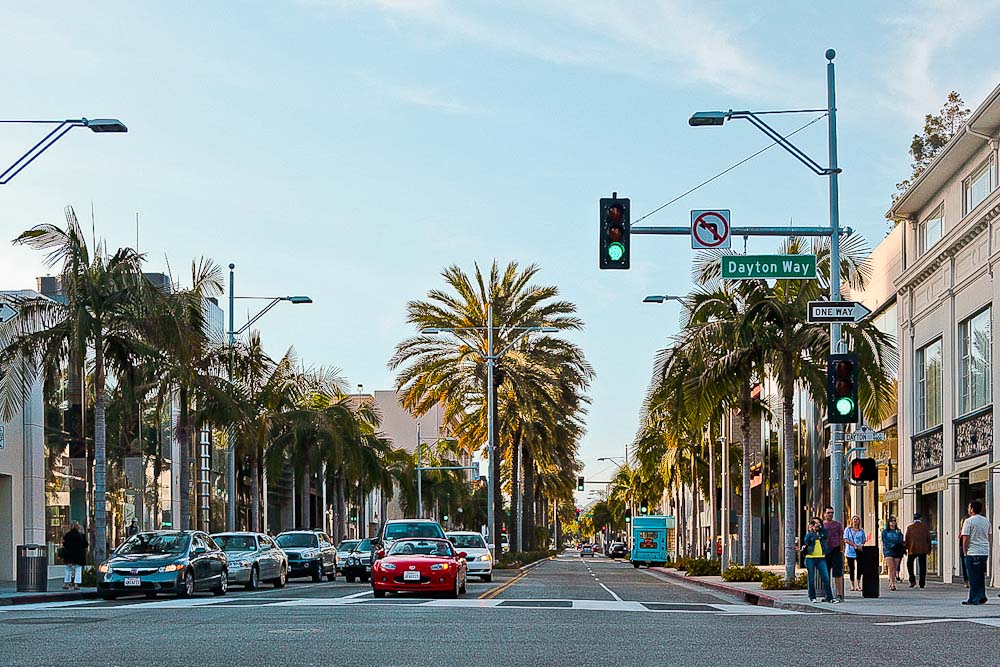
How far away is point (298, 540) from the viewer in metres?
42.9

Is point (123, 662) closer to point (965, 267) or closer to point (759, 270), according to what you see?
point (759, 270)

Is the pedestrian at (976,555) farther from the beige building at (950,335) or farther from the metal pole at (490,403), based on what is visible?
the metal pole at (490,403)

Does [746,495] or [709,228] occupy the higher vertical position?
[709,228]

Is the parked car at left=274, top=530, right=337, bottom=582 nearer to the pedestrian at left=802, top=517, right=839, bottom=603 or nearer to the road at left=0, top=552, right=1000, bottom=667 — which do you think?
the road at left=0, top=552, right=1000, bottom=667

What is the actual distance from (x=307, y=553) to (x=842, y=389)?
2200 centimetres

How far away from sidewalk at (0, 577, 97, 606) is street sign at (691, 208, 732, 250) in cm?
1495

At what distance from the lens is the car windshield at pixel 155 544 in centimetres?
2945

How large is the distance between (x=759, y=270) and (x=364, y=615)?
1002cm

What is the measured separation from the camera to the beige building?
107ft

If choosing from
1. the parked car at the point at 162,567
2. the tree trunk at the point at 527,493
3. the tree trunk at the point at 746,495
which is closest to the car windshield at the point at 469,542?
the tree trunk at the point at 746,495

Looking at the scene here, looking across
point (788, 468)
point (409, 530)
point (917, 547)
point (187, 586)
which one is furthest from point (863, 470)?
point (409, 530)

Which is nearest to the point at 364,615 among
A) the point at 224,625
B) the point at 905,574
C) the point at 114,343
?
the point at 224,625

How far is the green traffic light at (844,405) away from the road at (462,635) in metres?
3.57

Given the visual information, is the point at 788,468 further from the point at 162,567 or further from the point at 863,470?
the point at 162,567
